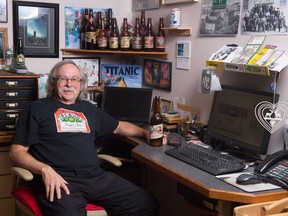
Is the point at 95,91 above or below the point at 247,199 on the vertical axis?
above

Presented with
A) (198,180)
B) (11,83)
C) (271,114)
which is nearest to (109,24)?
(11,83)

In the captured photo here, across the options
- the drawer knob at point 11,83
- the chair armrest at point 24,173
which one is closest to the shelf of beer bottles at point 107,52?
the drawer knob at point 11,83

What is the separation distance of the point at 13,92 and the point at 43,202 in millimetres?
1009

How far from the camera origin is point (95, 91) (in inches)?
129

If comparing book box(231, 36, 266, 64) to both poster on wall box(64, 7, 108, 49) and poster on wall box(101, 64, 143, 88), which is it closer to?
poster on wall box(101, 64, 143, 88)

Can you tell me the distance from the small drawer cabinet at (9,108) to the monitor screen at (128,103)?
1.74 ft

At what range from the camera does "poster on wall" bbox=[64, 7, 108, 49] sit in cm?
320

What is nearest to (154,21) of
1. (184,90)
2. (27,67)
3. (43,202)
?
(184,90)

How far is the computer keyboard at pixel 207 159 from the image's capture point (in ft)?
6.32

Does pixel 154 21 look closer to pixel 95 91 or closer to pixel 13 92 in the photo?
pixel 95 91

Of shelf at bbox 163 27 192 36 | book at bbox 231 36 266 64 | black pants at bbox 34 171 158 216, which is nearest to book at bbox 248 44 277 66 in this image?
book at bbox 231 36 266 64

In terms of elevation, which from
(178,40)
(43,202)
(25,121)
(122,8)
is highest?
(122,8)

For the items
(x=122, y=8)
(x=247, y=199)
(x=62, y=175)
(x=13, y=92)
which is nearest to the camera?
(x=247, y=199)

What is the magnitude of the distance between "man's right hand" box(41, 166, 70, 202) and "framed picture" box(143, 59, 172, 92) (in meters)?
1.25
